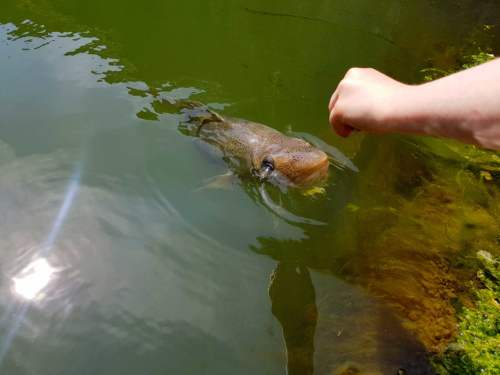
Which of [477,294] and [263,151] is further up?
[263,151]

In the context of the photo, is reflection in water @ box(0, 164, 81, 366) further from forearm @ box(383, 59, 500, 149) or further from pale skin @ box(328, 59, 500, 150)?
forearm @ box(383, 59, 500, 149)

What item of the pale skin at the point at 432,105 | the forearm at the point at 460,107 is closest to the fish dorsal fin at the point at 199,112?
the pale skin at the point at 432,105

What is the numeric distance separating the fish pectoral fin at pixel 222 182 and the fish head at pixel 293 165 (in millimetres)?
226

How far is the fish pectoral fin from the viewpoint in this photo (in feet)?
12.4

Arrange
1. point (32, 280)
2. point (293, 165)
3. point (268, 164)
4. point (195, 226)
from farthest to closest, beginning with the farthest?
point (268, 164) < point (293, 165) < point (195, 226) < point (32, 280)

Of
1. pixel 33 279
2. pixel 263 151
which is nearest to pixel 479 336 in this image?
pixel 263 151

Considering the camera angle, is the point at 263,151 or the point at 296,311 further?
the point at 263,151

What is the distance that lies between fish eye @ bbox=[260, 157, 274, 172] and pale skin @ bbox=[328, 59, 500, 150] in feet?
6.66

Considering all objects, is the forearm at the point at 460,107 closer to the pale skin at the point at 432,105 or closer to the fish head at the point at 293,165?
the pale skin at the point at 432,105

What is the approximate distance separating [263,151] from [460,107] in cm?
275

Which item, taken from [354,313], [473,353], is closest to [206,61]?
[354,313]

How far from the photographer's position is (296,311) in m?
2.82

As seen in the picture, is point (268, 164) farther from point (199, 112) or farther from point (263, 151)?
point (199, 112)

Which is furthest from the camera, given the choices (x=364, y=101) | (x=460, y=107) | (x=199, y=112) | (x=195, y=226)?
(x=199, y=112)
